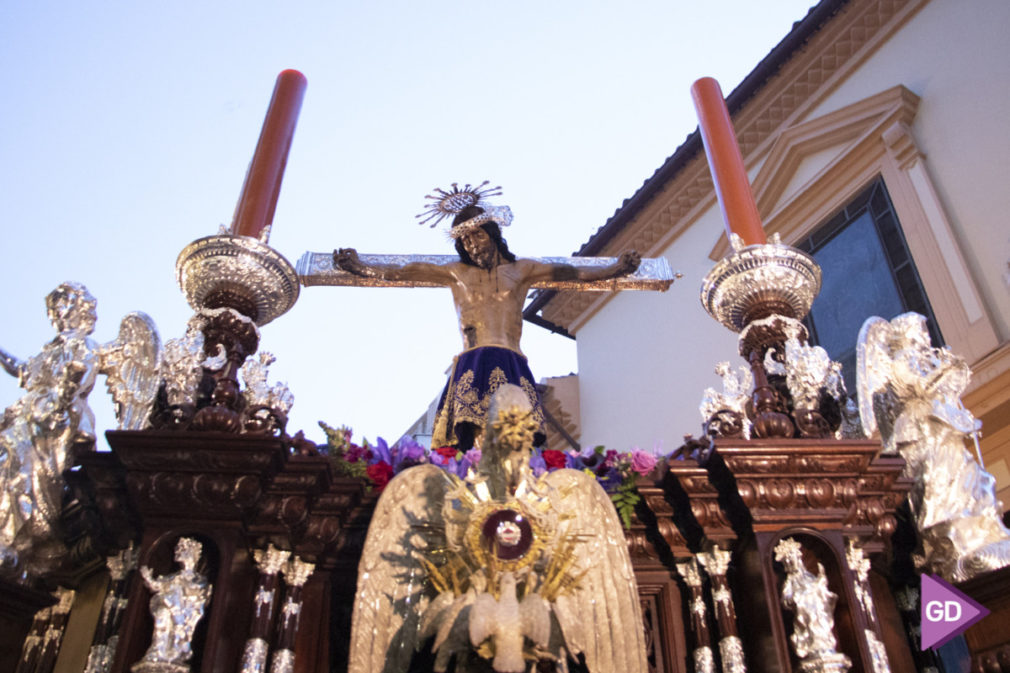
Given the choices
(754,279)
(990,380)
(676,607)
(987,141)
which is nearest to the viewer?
(676,607)

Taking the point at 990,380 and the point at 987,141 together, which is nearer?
the point at 990,380

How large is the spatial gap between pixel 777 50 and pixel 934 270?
13.7ft

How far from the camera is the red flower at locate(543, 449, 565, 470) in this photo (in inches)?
161

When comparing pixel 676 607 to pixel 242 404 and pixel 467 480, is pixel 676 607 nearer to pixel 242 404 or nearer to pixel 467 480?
pixel 467 480

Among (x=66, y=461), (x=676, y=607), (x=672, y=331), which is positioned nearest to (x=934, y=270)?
(x=672, y=331)

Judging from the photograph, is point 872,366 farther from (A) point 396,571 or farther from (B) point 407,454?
(A) point 396,571

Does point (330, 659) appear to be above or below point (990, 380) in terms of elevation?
below

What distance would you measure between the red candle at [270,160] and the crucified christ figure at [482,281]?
2.47ft

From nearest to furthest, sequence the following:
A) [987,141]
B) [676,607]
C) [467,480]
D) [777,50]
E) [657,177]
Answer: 1. [467,480]
2. [676,607]
3. [987,141]
4. [777,50]
5. [657,177]

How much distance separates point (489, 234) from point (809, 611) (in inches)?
118

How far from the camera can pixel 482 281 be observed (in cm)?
525

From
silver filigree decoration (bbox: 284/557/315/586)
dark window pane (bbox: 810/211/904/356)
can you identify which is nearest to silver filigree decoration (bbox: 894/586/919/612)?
silver filigree decoration (bbox: 284/557/315/586)

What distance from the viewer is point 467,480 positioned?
3336 mm

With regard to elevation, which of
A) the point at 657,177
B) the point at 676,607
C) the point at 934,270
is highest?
the point at 657,177
